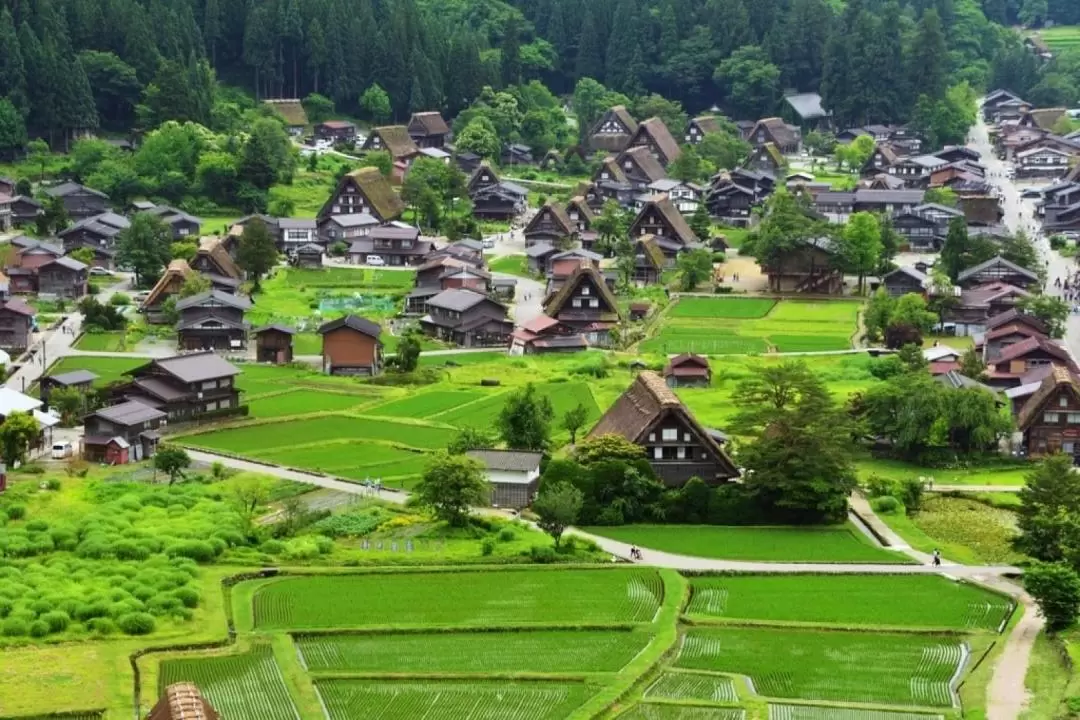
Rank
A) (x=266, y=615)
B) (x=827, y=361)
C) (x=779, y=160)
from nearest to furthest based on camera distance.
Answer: (x=266, y=615) < (x=827, y=361) < (x=779, y=160)

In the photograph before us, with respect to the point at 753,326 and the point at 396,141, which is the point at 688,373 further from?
the point at 396,141

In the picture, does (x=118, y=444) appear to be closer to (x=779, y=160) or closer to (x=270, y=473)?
(x=270, y=473)

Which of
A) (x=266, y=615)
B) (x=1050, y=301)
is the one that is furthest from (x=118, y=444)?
(x=1050, y=301)

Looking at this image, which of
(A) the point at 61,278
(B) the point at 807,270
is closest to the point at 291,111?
(A) the point at 61,278

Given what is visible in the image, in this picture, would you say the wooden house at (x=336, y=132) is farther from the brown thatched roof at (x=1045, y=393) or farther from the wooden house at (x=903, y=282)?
the brown thatched roof at (x=1045, y=393)

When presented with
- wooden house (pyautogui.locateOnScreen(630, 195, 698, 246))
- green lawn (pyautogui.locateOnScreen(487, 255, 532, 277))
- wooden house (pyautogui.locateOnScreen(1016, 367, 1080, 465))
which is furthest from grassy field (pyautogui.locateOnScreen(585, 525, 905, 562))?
wooden house (pyautogui.locateOnScreen(630, 195, 698, 246))

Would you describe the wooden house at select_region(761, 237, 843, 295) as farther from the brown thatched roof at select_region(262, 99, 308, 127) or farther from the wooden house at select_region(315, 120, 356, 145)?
the brown thatched roof at select_region(262, 99, 308, 127)

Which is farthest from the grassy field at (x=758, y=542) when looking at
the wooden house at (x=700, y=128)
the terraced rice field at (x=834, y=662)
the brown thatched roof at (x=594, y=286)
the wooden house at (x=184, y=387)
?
the wooden house at (x=700, y=128)
